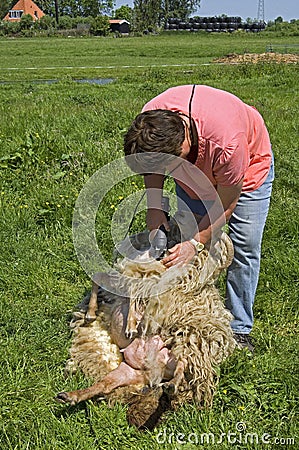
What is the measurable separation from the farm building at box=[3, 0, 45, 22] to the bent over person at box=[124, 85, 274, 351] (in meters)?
105

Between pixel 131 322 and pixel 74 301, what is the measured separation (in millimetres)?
1125

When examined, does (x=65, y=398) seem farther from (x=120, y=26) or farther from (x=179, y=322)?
(x=120, y=26)

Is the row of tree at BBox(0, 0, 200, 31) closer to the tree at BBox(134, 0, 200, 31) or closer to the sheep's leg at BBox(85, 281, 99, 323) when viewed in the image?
the tree at BBox(134, 0, 200, 31)

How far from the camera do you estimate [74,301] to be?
395cm

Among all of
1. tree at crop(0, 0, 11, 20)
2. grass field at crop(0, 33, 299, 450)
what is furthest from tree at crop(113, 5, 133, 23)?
grass field at crop(0, 33, 299, 450)

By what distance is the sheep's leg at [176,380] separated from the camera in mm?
2822

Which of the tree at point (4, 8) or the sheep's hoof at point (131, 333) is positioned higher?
the tree at point (4, 8)

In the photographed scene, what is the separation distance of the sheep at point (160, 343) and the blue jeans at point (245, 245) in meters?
0.34

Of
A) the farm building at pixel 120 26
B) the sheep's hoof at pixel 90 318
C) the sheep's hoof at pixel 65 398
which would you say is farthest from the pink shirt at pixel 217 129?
the farm building at pixel 120 26

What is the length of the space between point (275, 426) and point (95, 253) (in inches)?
83.9

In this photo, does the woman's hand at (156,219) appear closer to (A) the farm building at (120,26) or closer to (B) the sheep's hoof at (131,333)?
(B) the sheep's hoof at (131,333)

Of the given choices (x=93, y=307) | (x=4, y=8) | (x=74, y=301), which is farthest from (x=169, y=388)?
(x=4, y=8)

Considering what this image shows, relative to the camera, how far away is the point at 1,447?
8.80 feet

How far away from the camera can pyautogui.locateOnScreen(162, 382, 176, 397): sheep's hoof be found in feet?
9.37
